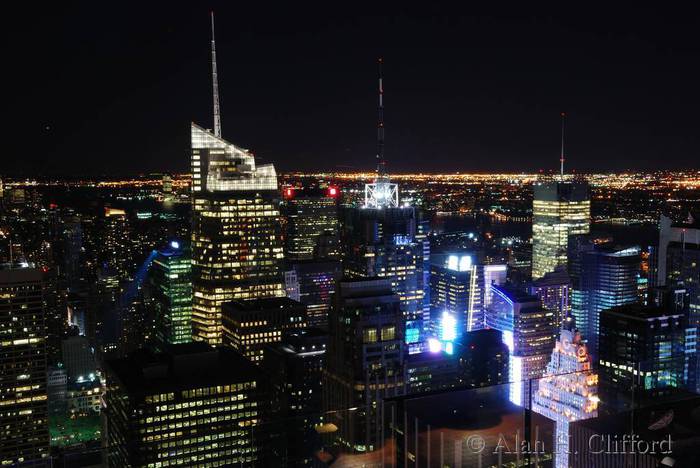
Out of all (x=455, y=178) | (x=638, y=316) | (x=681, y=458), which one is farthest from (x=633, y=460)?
(x=455, y=178)

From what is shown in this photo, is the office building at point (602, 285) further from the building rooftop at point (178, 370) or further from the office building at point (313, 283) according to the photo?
the building rooftop at point (178, 370)

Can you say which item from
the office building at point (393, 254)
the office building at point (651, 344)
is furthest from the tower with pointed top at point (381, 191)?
the office building at point (651, 344)

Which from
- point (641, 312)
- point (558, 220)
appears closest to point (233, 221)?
point (641, 312)

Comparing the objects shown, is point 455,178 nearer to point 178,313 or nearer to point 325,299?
point 325,299

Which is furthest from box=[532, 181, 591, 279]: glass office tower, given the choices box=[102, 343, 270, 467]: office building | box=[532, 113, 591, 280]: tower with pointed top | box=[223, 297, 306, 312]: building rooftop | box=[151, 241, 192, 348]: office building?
box=[102, 343, 270, 467]: office building

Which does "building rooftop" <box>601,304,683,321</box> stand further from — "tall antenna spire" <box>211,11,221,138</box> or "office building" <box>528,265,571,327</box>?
"tall antenna spire" <box>211,11,221,138</box>
